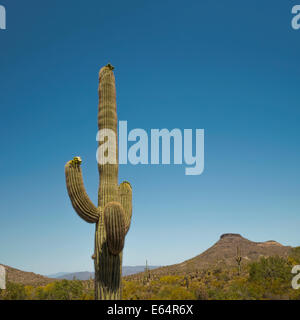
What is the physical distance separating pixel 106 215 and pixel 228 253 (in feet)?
164

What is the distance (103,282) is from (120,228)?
166 centimetres

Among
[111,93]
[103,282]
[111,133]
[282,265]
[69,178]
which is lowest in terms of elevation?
[282,265]

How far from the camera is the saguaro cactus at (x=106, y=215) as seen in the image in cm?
782

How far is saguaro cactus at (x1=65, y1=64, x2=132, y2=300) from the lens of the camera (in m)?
7.82

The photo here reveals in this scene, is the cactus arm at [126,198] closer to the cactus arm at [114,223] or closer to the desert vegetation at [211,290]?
the cactus arm at [114,223]

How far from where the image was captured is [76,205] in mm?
8133

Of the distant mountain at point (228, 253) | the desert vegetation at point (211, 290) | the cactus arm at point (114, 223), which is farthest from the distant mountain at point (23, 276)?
the cactus arm at point (114, 223)

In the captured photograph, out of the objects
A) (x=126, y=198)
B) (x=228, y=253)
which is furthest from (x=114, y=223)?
(x=228, y=253)

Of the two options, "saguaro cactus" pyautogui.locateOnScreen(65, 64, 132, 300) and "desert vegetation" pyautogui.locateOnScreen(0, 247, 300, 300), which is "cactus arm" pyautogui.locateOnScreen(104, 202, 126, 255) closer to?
"saguaro cactus" pyautogui.locateOnScreen(65, 64, 132, 300)

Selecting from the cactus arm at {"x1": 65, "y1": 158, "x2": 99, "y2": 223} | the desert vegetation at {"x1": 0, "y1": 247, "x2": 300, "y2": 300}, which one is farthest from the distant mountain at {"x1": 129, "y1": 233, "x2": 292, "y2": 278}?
the cactus arm at {"x1": 65, "y1": 158, "x2": 99, "y2": 223}

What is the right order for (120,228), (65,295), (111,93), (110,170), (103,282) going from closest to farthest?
(120,228) < (103,282) < (110,170) < (111,93) < (65,295)

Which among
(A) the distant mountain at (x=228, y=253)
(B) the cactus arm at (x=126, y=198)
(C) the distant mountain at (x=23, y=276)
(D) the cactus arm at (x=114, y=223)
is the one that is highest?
(B) the cactus arm at (x=126, y=198)
